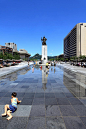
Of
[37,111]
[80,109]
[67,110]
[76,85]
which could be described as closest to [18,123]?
[37,111]

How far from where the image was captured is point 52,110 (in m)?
4.26

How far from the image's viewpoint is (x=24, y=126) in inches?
129

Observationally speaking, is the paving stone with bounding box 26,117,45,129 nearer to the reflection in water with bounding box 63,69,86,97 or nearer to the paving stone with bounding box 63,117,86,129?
the paving stone with bounding box 63,117,86,129

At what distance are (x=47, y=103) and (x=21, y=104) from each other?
53.3 inches

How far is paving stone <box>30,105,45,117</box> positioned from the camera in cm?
394

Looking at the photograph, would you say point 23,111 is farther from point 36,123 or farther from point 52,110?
point 52,110

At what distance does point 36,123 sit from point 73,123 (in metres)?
1.35

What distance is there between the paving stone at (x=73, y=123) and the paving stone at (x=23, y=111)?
1.60 metres

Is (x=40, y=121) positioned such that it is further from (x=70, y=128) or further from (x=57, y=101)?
(x=57, y=101)

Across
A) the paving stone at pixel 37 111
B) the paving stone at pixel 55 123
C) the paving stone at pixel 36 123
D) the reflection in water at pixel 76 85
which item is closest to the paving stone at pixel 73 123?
the paving stone at pixel 55 123

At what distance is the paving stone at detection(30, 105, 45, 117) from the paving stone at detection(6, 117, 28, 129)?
0.42 meters

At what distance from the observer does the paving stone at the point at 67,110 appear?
3950mm

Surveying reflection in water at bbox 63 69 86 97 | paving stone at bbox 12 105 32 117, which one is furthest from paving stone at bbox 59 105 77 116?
reflection in water at bbox 63 69 86 97

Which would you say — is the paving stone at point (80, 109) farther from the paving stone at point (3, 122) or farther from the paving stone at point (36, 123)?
the paving stone at point (3, 122)
